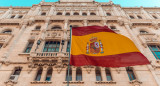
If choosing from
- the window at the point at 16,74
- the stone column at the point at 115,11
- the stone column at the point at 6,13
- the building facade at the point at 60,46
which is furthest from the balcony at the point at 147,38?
the stone column at the point at 6,13

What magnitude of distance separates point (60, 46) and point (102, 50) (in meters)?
7.04

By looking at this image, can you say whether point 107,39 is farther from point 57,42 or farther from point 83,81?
point 57,42

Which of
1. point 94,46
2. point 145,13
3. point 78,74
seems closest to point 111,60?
point 94,46

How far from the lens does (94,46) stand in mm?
14180

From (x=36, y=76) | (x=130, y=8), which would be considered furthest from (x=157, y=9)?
(x=36, y=76)

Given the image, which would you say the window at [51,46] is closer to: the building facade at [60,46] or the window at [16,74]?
the building facade at [60,46]

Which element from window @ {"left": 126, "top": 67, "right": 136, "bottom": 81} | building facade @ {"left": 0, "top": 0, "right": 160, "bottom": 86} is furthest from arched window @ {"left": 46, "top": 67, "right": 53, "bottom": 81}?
window @ {"left": 126, "top": 67, "right": 136, "bottom": 81}

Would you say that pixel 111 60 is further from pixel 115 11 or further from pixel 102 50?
pixel 115 11

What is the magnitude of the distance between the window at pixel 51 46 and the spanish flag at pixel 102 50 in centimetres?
494

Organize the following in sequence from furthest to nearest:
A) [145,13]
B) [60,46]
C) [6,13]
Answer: [145,13] < [6,13] < [60,46]

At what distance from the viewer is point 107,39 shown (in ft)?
49.4

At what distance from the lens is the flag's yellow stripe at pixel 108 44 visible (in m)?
13.4

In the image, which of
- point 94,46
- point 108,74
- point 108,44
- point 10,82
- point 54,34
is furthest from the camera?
point 54,34

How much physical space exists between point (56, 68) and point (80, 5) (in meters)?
19.9
